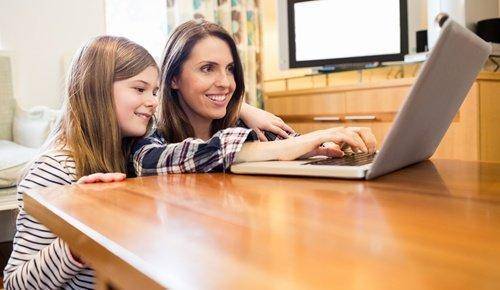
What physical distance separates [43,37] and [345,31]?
6.07ft

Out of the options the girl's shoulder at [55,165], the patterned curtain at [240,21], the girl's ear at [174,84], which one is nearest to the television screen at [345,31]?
the patterned curtain at [240,21]

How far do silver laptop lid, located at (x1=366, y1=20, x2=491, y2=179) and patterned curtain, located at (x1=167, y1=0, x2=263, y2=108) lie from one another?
2.55 m

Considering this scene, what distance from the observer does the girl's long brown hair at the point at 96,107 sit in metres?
0.98

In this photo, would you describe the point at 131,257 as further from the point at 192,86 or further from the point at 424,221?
the point at 192,86

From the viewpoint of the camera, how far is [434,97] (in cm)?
67

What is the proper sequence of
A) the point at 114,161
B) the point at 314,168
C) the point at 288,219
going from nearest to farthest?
the point at 288,219 → the point at 314,168 → the point at 114,161

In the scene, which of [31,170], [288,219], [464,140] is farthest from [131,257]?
[464,140]

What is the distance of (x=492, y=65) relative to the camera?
2621 mm

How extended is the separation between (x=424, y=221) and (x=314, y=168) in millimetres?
319

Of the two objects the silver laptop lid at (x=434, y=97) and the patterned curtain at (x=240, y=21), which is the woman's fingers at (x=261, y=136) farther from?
the patterned curtain at (x=240, y=21)

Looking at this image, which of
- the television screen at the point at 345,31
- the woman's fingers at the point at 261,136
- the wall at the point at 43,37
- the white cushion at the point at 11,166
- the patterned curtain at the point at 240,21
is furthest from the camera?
the patterned curtain at the point at 240,21

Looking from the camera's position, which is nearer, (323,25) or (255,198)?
(255,198)

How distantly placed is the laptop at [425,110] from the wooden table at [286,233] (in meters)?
0.05

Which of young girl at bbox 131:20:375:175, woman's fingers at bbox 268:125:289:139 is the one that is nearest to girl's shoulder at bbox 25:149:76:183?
young girl at bbox 131:20:375:175
